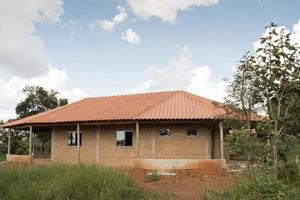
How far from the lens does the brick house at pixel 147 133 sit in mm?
22719

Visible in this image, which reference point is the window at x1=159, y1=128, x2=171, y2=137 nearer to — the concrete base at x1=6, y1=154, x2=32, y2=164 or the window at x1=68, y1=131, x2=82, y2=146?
the window at x1=68, y1=131, x2=82, y2=146

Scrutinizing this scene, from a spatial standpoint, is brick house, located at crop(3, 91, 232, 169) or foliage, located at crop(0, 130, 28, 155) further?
foliage, located at crop(0, 130, 28, 155)

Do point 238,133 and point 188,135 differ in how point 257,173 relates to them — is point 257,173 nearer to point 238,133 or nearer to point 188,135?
point 238,133

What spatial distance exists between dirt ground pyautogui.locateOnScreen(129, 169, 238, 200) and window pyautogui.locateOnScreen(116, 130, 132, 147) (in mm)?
3499

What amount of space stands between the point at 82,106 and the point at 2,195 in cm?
1880

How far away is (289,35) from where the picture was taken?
285 inches

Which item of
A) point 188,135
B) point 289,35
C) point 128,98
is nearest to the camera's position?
point 289,35

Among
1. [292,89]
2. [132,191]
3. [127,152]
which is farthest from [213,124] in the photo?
[292,89]

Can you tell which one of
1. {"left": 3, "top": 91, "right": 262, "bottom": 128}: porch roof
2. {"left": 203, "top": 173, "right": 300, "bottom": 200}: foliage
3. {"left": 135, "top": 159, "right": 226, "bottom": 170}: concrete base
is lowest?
{"left": 135, "top": 159, "right": 226, "bottom": 170}: concrete base

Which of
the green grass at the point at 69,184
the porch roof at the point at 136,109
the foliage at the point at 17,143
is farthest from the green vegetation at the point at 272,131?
the foliage at the point at 17,143

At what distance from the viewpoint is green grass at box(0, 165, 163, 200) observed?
36.3 feet

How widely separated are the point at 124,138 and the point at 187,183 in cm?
818

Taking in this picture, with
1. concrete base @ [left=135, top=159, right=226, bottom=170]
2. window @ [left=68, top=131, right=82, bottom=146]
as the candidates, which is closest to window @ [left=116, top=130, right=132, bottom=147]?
concrete base @ [left=135, top=159, right=226, bottom=170]

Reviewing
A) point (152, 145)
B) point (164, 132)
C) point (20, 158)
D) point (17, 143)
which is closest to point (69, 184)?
point (152, 145)
